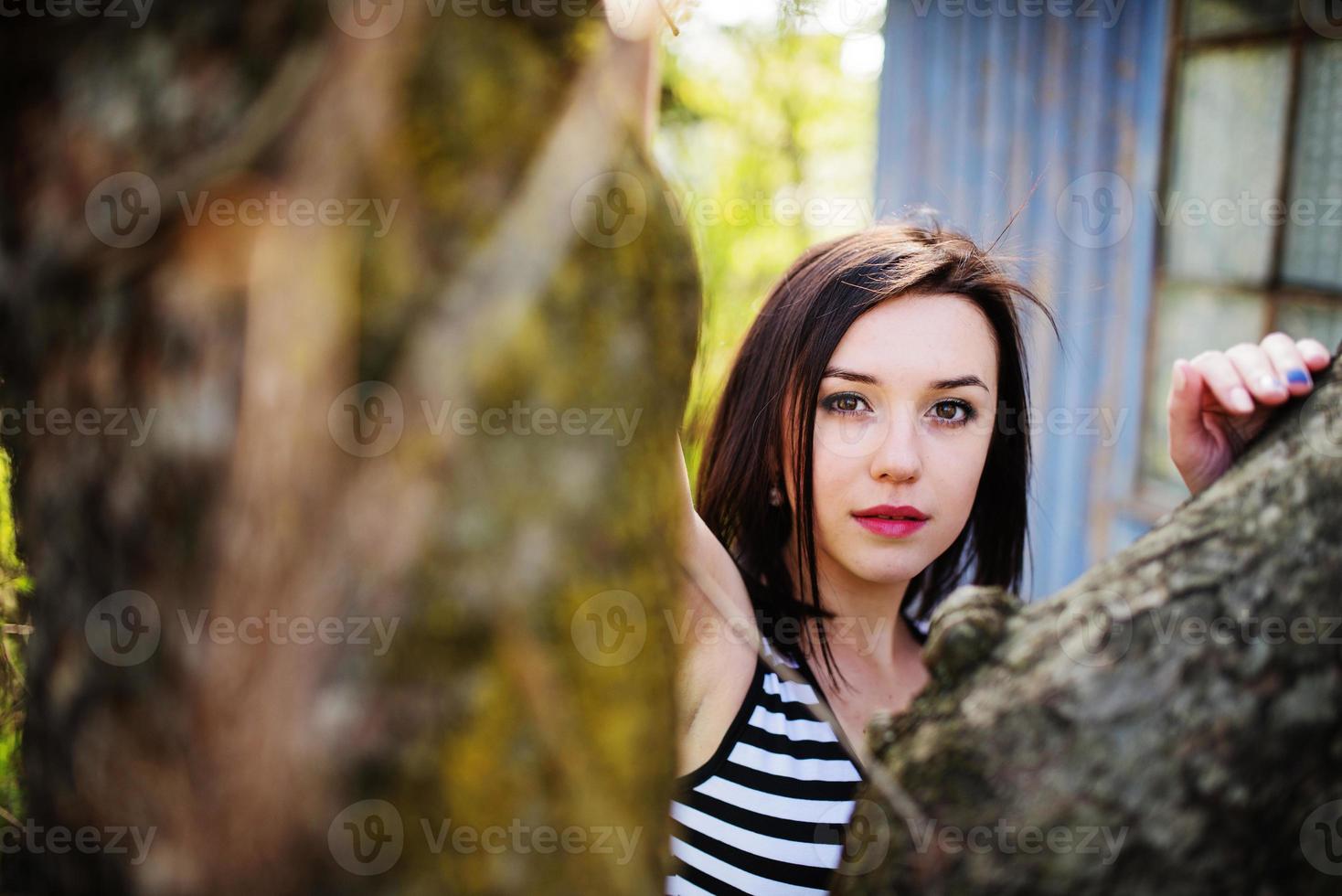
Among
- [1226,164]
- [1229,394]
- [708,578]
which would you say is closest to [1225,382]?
[1229,394]

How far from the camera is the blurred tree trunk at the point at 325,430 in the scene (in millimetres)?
635

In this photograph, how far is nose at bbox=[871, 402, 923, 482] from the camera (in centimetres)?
157

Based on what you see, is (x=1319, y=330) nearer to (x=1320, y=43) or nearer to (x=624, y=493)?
(x=1320, y=43)

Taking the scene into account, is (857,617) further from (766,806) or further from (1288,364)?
(1288,364)

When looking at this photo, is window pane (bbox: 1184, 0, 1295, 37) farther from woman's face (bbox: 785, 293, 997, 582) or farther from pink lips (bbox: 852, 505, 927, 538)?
pink lips (bbox: 852, 505, 927, 538)

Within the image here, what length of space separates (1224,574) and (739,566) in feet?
3.50

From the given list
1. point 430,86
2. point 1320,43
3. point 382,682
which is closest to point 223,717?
point 382,682

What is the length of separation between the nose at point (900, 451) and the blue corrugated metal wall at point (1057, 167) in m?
2.31

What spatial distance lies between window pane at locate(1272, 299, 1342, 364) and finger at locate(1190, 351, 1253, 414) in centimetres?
200

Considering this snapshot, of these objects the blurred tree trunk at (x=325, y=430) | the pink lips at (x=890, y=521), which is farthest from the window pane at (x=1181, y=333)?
the blurred tree trunk at (x=325, y=430)

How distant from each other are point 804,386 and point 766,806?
2.50 ft

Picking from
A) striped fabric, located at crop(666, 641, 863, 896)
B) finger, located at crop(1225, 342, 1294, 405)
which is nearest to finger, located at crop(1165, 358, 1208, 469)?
finger, located at crop(1225, 342, 1294, 405)

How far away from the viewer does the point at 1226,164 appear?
343 cm

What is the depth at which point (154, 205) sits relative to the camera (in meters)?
0.64
